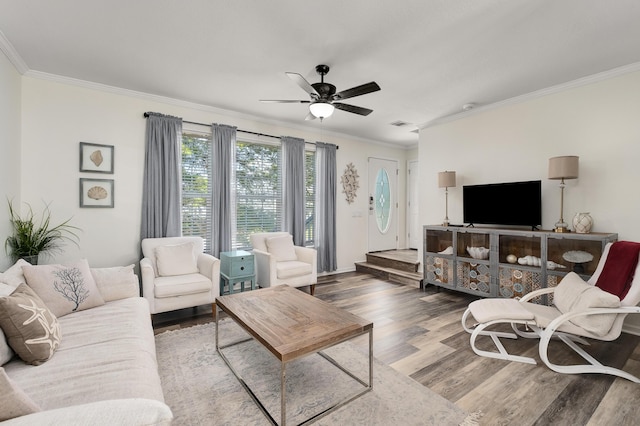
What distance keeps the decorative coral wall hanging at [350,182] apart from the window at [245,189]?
712mm

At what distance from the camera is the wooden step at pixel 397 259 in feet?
17.2

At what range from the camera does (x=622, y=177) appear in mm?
3168

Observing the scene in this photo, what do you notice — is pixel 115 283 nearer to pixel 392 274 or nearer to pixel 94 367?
pixel 94 367

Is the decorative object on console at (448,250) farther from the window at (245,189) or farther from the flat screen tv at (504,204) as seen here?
the window at (245,189)

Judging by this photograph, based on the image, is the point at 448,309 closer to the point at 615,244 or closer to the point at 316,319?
the point at 615,244

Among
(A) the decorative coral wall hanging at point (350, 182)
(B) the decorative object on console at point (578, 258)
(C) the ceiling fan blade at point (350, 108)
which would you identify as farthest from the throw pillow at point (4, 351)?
(A) the decorative coral wall hanging at point (350, 182)

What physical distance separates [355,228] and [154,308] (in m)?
3.84

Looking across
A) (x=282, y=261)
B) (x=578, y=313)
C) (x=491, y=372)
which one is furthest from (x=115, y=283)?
(x=578, y=313)

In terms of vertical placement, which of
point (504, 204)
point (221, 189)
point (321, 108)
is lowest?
point (504, 204)

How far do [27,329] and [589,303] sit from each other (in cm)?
370

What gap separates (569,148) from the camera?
354 centimetres

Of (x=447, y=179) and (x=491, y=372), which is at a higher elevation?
(x=447, y=179)

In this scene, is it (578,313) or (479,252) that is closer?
(578,313)

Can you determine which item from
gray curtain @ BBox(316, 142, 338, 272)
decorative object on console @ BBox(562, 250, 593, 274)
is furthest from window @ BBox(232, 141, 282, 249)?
decorative object on console @ BBox(562, 250, 593, 274)
